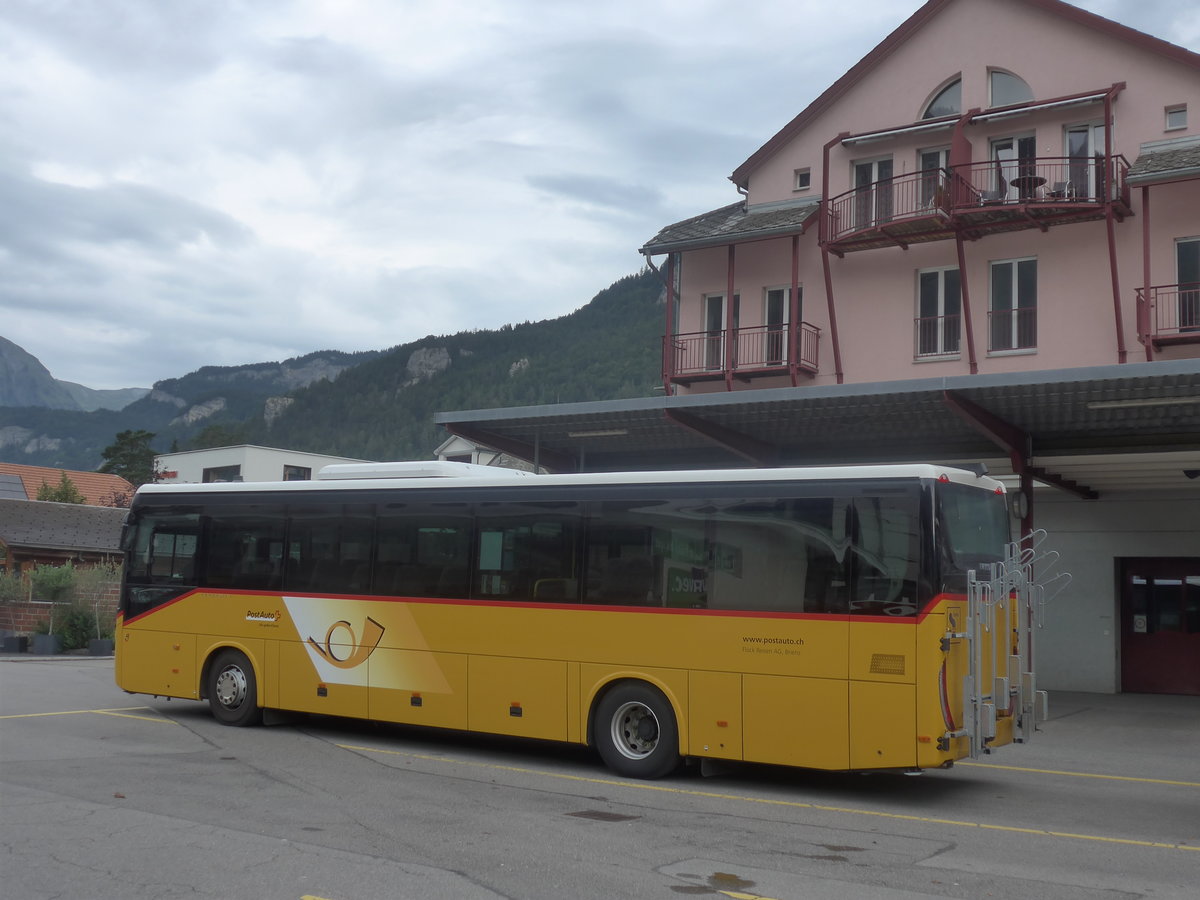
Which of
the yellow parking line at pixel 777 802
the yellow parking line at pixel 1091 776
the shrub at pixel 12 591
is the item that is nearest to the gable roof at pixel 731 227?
the yellow parking line at pixel 1091 776

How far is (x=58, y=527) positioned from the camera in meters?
42.0

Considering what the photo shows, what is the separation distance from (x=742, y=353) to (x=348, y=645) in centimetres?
1661

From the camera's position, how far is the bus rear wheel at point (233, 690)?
15031mm

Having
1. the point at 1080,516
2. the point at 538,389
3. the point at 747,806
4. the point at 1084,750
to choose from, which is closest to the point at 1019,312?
the point at 1080,516

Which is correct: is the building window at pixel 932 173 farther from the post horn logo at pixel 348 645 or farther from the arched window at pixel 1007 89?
the post horn logo at pixel 348 645

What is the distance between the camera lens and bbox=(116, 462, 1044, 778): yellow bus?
417 inches

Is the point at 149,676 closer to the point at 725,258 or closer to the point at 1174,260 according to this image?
the point at 725,258

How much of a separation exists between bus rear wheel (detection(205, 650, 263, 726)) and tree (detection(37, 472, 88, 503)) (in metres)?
65.9

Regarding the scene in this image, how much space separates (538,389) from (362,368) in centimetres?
3592

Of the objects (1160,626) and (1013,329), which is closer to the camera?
(1160,626)

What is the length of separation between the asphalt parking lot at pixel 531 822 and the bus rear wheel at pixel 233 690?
24cm

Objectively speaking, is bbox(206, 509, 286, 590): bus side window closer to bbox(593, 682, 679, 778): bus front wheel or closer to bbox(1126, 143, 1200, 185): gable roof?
bbox(593, 682, 679, 778): bus front wheel

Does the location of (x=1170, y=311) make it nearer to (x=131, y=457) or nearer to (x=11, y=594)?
(x=11, y=594)

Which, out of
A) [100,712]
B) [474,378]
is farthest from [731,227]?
[474,378]
